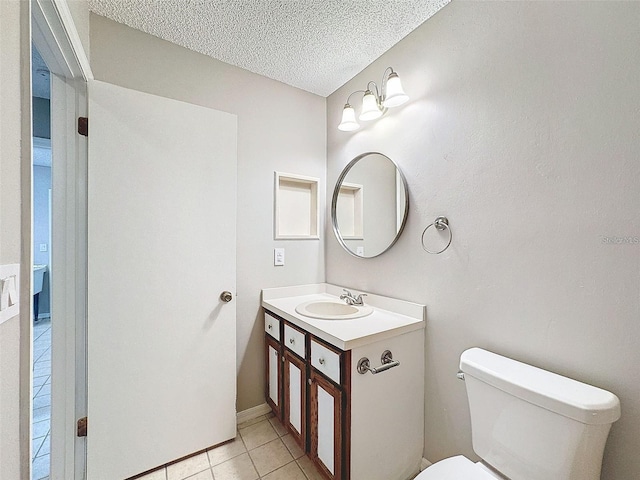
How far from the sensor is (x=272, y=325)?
1.86 metres

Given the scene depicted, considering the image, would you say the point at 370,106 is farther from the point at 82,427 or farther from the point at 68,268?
the point at 82,427

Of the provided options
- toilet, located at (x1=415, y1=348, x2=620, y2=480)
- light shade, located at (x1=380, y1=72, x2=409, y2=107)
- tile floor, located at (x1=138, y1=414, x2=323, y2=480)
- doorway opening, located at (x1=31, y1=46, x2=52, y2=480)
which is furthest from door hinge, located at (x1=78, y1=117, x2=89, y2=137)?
toilet, located at (x1=415, y1=348, x2=620, y2=480)

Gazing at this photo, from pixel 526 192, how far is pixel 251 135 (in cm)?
165

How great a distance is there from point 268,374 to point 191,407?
1.69ft

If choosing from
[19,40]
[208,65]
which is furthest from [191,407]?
[208,65]

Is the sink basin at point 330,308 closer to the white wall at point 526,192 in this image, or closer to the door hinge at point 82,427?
the white wall at point 526,192

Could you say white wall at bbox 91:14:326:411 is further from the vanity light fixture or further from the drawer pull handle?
the drawer pull handle

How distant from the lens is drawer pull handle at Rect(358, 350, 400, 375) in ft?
4.13

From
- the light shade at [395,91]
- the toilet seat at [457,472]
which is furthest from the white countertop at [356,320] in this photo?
the light shade at [395,91]

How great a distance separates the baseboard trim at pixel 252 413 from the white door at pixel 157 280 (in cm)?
18

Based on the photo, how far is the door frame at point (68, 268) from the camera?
1301 mm

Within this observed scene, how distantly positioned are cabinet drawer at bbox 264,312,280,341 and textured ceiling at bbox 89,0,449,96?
1.72m

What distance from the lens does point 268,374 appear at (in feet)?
6.39

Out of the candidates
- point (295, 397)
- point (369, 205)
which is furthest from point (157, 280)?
point (369, 205)
